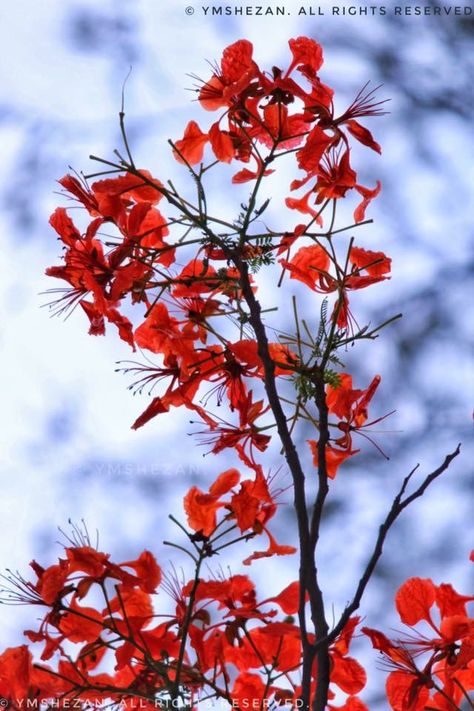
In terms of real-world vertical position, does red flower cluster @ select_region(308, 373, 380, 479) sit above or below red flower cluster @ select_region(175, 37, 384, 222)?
below

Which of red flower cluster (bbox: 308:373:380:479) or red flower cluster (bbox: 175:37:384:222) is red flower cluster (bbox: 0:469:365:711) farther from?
red flower cluster (bbox: 175:37:384:222)

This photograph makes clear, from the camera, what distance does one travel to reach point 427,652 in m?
0.71

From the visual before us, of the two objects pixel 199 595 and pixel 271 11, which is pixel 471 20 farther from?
pixel 199 595

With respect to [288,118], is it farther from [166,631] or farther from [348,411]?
[166,631]

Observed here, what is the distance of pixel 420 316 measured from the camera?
1.86 metres

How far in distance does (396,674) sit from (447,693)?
4 centimetres

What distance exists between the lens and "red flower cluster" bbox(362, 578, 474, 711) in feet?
2.16

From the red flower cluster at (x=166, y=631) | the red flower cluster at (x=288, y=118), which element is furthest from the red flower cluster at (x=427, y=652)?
the red flower cluster at (x=288, y=118)

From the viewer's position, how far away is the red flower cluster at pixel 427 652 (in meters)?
0.66

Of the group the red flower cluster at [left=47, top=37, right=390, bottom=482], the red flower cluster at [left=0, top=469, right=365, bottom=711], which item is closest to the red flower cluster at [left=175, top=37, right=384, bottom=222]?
the red flower cluster at [left=47, top=37, right=390, bottom=482]

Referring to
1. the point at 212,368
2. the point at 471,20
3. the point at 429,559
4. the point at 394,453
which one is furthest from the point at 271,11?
the point at 212,368
